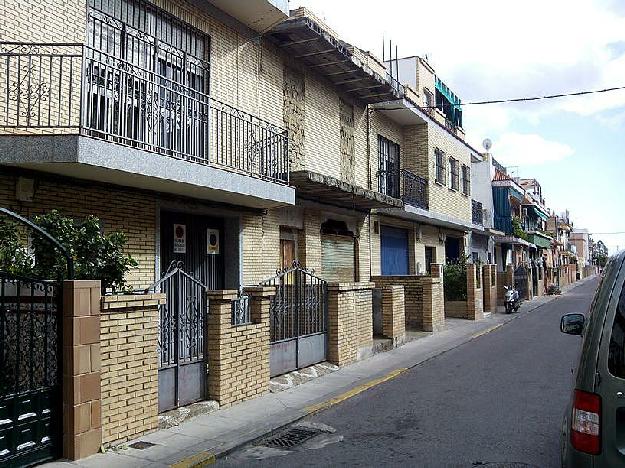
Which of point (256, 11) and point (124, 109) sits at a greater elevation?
point (256, 11)

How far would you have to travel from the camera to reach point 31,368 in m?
5.36

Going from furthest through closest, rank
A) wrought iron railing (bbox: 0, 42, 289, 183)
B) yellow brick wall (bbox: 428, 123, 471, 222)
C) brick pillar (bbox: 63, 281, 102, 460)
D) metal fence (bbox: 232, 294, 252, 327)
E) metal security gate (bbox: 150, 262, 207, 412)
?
1. yellow brick wall (bbox: 428, 123, 471, 222)
2. metal fence (bbox: 232, 294, 252, 327)
3. wrought iron railing (bbox: 0, 42, 289, 183)
4. metal security gate (bbox: 150, 262, 207, 412)
5. brick pillar (bbox: 63, 281, 102, 460)

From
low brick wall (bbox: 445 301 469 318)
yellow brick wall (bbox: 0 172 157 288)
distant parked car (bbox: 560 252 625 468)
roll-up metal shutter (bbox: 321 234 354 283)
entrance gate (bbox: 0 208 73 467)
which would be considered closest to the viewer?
distant parked car (bbox: 560 252 625 468)

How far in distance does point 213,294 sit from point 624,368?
5.33 metres

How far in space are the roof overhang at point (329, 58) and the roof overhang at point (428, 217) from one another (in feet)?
10.8

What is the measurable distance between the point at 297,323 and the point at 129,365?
397cm

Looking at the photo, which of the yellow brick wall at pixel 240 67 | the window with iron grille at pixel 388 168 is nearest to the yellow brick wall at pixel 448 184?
the window with iron grille at pixel 388 168

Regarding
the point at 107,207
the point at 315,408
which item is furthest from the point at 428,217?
the point at 107,207

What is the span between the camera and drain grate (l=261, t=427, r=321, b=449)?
6246 millimetres

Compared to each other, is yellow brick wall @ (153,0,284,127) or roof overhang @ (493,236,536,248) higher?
yellow brick wall @ (153,0,284,127)

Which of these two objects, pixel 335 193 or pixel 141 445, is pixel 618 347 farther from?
pixel 335 193

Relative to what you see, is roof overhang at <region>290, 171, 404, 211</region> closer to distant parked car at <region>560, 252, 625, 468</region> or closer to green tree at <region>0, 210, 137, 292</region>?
green tree at <region>0, 210, 137, 292</region>

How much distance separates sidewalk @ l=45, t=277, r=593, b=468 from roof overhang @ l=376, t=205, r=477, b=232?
20.0ft

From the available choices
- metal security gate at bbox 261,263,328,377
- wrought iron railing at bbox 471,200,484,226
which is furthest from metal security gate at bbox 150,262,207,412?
wrought iron railing at bbox 471,200,484,226
